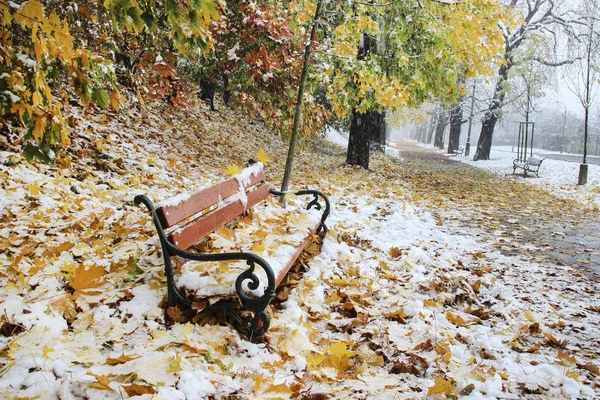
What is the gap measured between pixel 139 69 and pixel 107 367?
5.49 meters

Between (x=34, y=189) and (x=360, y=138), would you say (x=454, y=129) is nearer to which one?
(x=360, y=138)

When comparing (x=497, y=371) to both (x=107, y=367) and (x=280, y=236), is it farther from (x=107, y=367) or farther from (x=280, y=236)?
(x=107, y=367)

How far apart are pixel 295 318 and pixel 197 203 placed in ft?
3.48

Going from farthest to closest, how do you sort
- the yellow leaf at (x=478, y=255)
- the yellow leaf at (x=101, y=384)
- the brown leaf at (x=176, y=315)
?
the yellow leaf at (x=478, y=255) < the brown leaf at (x=176, y=315) < the yellow leaf at (x=101, y=384)

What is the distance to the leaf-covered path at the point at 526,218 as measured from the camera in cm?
485

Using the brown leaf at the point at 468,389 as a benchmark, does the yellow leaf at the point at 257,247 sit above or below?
above

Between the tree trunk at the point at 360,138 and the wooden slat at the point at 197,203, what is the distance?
7.27 meters

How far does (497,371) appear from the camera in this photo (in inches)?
89.6

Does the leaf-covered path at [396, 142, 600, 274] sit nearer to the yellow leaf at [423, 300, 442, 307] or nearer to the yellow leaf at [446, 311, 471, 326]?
the yellow leaf at [423, 300, 442, 307]

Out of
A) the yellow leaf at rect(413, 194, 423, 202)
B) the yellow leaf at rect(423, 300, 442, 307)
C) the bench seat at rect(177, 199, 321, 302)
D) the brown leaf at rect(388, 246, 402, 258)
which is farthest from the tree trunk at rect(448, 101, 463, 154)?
the yellow leaf at rect(423, 300, 442, 307)

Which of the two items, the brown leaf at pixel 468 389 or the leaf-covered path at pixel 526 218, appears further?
the leaf-covered path at pixel 526 218

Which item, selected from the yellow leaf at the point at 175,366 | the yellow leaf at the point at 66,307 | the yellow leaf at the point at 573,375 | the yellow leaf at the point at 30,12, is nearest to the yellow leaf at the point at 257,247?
the yellow leaf at the point at 175,366

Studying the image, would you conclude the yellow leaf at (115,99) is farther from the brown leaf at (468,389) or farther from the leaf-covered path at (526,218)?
the leaf-covered path at (526,218)

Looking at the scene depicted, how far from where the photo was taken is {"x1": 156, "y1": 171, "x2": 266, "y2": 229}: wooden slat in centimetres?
234
